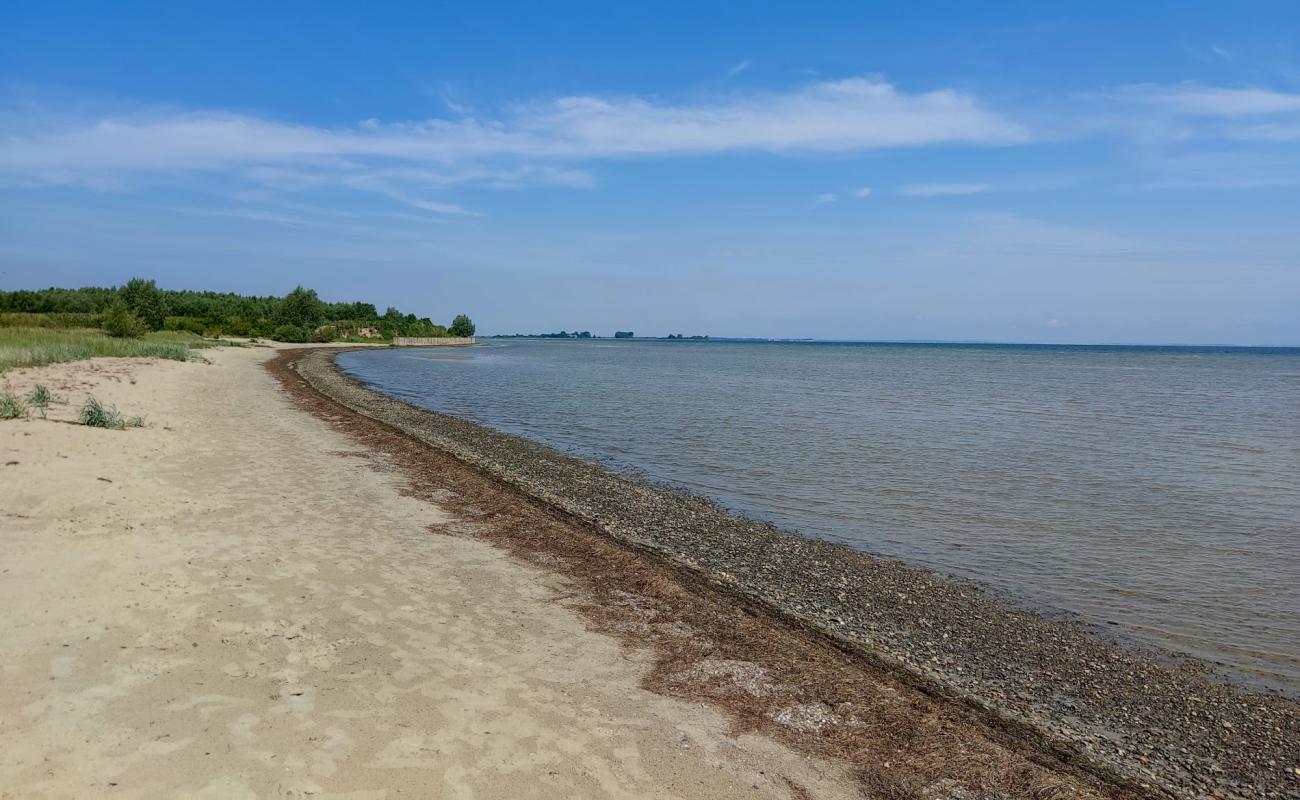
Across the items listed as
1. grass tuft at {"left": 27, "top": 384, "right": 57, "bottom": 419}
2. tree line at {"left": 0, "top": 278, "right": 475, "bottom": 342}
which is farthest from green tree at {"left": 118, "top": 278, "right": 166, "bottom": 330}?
grass tuft at {"left": 27, "top": 384, "right": 57, "bottom": 419}

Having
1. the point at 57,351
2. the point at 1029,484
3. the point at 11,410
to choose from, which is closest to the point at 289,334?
the point at 57,351

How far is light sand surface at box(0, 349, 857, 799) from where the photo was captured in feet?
16.6

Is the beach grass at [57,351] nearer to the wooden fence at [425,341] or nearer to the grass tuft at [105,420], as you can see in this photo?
the grass tuft at [105,420]

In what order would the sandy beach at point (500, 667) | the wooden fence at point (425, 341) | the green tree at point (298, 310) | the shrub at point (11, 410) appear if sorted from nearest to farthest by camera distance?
the sandy beach at point (500, 667)
the shrub at point (11, 410)
the green tree at point (298, 310)
the wooden fence at point (425, 341)

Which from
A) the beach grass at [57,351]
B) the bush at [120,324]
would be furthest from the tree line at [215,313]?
the beach grass at [57,351]

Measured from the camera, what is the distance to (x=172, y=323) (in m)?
83.3

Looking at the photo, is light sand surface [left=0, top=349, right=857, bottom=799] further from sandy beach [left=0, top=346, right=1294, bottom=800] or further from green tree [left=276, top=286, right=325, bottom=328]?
green tree [left=276, top=286, right=325, bottom=328]

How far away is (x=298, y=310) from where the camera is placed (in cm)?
11381

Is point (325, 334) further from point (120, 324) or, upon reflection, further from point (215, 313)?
point (120, 324)

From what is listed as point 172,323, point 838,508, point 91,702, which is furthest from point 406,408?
point 172,323

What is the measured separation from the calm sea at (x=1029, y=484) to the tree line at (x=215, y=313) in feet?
167

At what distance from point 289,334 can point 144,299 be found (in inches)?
1152

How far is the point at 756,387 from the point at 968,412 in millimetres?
18611

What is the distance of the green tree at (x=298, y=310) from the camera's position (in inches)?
4419
